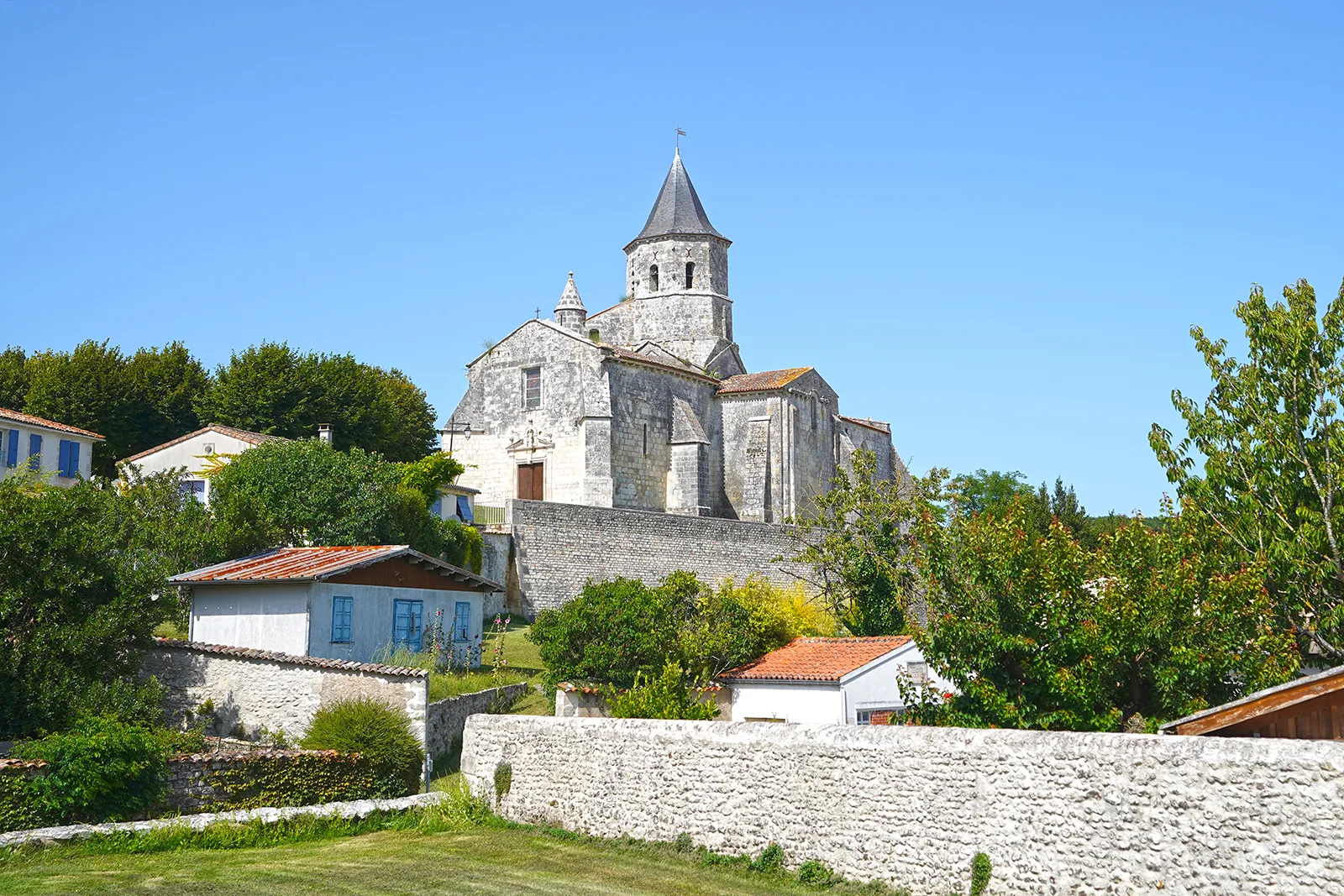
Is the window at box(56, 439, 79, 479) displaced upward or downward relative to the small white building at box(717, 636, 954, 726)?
upward

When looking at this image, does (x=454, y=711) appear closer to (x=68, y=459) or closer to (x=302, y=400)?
(x=68, y=459)

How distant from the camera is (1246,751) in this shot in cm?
986

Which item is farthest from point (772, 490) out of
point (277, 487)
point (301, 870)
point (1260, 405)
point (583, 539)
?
point (301, 870)

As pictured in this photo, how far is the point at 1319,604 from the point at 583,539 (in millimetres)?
21438

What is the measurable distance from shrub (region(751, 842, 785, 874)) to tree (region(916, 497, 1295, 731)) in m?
3.75

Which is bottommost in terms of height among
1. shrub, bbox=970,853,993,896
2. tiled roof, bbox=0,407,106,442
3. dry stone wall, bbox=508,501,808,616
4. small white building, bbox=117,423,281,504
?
shrub, bbox=970,853,993,896

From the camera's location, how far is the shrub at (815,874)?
12.4 meters

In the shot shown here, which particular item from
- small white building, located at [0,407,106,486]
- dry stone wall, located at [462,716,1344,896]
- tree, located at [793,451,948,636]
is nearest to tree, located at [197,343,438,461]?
small white building, located at [0,407,106,486]

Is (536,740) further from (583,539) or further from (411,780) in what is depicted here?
(583,539)

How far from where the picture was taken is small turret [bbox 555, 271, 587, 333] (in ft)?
157

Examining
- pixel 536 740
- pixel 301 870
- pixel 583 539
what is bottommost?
pixel 301 870

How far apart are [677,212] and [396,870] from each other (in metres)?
41.7

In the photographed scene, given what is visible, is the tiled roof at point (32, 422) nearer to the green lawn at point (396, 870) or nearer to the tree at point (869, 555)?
the tree at point (869, 555)

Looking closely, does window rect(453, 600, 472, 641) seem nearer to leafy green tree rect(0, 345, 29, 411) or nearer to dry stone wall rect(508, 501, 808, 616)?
dry stone wall rect(508, 501, 808, 616)
